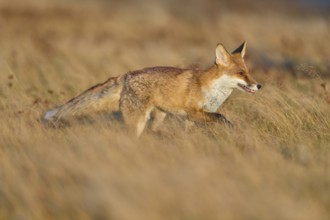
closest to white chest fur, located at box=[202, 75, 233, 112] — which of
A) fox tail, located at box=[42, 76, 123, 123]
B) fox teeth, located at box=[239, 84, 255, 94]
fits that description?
fox teeth, located at box=[239, 84, 255, 94]

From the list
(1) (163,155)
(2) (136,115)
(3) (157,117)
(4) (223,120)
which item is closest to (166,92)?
(3) (157,117)

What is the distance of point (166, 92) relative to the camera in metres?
9.30

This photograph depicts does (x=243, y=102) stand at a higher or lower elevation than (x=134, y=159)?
lower

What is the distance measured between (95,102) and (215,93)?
1.60 metres

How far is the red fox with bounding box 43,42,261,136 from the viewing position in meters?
9.12

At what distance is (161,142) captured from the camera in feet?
24.7

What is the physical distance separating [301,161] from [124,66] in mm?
7792

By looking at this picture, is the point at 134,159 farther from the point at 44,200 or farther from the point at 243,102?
the point at 243,102

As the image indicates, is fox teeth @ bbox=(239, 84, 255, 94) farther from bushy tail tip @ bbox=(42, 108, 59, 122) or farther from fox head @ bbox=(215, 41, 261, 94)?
bushy tail tip @ bbox=(42, 108, 59, 122)

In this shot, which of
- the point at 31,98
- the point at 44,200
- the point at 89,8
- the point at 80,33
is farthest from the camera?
the point at 89,8

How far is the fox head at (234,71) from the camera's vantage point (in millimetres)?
9062

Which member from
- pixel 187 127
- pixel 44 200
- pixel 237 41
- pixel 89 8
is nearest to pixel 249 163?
pixel 44 200

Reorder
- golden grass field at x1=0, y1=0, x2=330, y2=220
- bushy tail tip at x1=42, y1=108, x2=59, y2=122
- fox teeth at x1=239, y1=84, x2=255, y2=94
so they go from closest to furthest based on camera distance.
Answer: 1. golden grass field at x1=0, y1=0, x2=330, y2=220
2. fox teeth at x1=239, y1=84, x2=255, y2=94
3. bushy tail tip at x1=42, y1=108, x2=59, y2=122

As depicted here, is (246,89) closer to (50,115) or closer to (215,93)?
(215,93)
